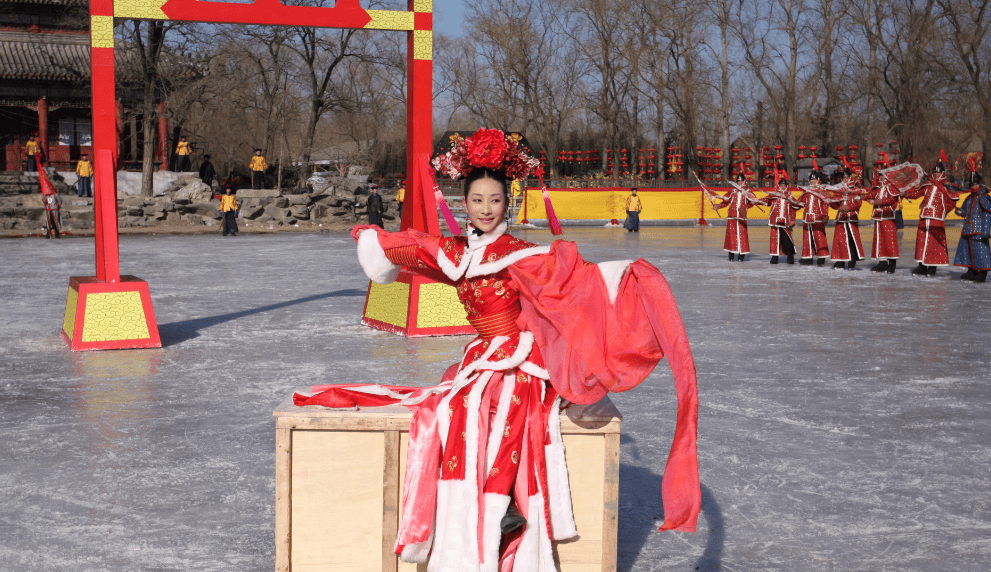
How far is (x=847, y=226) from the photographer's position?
13891 mm

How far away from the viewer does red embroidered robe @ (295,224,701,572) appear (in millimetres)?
2416

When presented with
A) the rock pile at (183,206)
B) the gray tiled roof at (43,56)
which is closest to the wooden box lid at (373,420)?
the rock pile at (183,206)

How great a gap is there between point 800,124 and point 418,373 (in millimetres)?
38576

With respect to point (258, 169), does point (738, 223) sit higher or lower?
lower

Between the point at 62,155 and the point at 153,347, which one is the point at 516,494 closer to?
the point at 153,347

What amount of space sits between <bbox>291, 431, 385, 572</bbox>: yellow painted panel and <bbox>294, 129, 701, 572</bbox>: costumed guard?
0.11 meters

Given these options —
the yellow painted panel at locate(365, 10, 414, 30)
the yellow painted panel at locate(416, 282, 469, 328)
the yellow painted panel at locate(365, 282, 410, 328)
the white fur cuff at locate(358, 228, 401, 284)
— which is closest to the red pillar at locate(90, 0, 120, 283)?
the yellow painted panel at locate(365, 10, 414, 30)

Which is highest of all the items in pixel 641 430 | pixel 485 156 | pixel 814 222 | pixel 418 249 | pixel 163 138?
pixel 163 138

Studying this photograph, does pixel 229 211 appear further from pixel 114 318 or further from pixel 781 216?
pixel 114 318

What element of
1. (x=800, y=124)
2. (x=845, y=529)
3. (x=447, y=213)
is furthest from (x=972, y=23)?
(x=845, y=529)

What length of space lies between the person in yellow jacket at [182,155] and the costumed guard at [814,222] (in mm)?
20443

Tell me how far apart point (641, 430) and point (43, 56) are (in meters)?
29.0

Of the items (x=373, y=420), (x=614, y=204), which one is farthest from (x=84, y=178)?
(x=373, y=420)

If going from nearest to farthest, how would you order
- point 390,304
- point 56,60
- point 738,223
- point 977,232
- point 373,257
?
point 373,257, point 390,304, point 977,232, point 738,223, point 56,60
